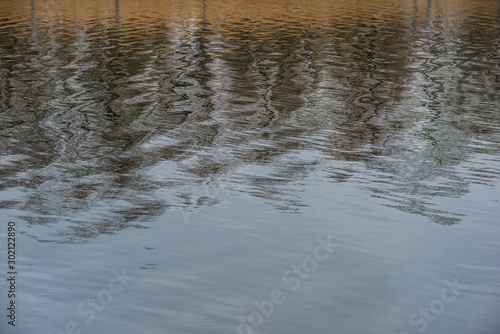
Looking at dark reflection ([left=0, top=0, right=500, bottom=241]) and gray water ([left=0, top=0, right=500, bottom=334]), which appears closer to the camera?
gray water ([left=0, top=0, right=500, bottom=334])

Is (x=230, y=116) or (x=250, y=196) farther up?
(x=250, y=196)

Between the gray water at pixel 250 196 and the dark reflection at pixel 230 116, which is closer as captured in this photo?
the gray water at pixel 250 196

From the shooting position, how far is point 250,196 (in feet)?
32.6

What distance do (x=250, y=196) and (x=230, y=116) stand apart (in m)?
5.32

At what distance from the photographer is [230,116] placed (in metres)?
15.0

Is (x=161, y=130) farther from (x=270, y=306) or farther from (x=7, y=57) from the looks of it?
(x=7, y=57)

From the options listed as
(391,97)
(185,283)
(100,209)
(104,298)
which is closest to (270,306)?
(185,283)

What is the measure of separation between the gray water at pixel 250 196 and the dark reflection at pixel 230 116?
0.20 feet

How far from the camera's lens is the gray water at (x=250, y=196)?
280 inches

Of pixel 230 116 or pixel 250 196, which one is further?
pixel 230 116

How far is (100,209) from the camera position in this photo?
9.32 metres

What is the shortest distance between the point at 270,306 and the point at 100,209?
128 inches

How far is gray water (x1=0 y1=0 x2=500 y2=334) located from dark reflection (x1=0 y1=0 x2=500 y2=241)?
2.4 inches

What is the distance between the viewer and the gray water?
23.3 feet
